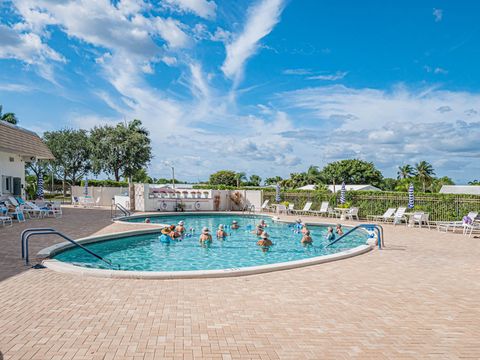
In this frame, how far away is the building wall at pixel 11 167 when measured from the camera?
1895 cm

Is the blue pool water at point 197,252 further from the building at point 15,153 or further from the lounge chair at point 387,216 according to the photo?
the building at point 15,153

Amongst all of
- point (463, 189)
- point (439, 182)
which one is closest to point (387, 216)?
point (463, 189)

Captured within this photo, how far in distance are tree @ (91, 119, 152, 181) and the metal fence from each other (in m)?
20.6

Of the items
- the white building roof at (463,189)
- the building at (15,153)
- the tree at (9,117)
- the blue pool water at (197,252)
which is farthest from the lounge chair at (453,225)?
the white building roof at (463,189)

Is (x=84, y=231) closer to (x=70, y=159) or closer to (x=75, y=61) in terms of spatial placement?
(x=75, y=61)

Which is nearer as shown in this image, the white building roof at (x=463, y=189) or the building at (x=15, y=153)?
the building at (x=15, y=153)

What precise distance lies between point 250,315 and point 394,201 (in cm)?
1708

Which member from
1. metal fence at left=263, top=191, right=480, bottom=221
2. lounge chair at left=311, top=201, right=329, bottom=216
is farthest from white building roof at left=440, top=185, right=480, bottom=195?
lounge chair at left=311, top=201, right=329, bottom=216

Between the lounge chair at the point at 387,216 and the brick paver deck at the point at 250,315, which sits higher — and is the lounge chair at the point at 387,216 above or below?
above

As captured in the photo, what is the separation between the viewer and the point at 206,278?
21.3 feet

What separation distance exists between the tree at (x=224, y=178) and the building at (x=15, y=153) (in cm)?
6286

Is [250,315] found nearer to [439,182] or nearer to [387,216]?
[387,216]

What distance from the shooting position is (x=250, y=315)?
454cm

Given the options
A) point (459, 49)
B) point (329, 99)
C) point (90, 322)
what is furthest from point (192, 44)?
point (459, 49)
